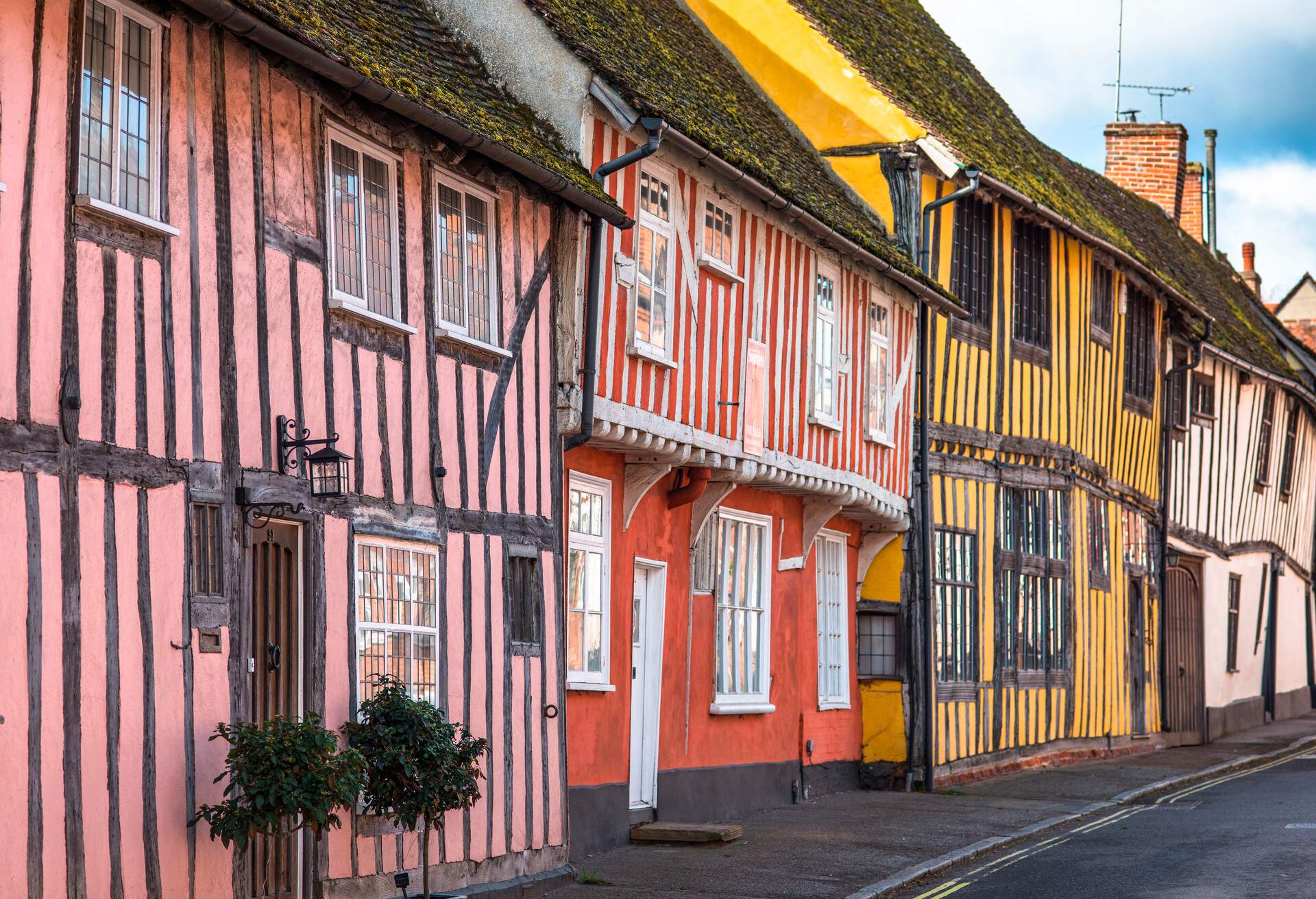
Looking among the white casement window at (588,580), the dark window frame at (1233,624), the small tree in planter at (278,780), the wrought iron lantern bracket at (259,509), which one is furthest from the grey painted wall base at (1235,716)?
the small tree in planter at (278,780)

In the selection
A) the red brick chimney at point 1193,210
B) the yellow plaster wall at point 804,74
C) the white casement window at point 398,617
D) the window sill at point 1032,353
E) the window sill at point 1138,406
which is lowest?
the white casement window at point 398,617

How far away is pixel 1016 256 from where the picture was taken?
2175 centimetres

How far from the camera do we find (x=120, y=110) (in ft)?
27.7

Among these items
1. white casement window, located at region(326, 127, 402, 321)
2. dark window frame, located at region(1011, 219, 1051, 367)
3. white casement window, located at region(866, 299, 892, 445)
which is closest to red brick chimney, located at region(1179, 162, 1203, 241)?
dark window frame, located at region(1011, 219, 1051, 367)

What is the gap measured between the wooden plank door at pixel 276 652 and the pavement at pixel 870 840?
7.72ft

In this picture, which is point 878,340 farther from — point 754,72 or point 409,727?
point 409,727

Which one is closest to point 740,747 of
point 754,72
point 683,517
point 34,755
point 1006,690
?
point 683,517

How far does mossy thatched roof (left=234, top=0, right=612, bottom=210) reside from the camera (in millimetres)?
9625

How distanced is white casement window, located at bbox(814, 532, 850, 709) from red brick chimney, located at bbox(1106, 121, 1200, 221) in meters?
17.8

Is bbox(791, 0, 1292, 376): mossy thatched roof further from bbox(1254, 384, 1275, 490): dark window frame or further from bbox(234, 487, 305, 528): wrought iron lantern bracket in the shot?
bbox(234, 487, 305, 528): wrought iron lantern bracket

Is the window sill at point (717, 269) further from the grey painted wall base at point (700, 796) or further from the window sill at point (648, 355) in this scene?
the grey painted wall base at point (700, 796)

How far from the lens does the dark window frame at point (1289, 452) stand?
34000 millimetres

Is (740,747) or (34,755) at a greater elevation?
(34,755)

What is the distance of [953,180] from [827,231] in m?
3.94
